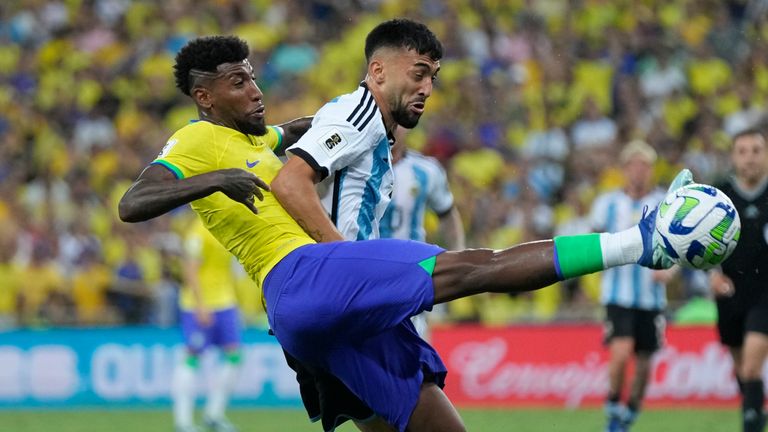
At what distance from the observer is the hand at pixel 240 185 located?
5.78 meters

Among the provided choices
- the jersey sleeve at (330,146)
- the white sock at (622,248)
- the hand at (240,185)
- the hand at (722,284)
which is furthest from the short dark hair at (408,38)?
the hand at (722,284)

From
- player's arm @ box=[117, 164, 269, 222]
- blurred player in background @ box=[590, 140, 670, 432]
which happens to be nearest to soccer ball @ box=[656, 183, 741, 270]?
player's arm @ box=[117, 164, 269, 222]

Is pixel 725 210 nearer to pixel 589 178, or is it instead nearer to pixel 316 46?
pixel 589 178

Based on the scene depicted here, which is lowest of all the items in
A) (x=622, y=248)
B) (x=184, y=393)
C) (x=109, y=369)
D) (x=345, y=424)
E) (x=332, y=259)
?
(x=345, y=424)

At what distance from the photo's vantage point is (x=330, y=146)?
6.09 metres

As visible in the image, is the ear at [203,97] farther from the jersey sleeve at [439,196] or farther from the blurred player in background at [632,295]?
the blurred player in background at [632,295]

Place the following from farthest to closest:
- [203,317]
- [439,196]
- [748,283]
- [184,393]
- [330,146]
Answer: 1. [203,317]
2. [184,393]
3. [439,196]
4. [748,283]
5. [330,146]

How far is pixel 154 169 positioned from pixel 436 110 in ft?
42.4

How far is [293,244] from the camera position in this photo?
6.04 metres

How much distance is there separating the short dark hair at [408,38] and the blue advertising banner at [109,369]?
9.90m

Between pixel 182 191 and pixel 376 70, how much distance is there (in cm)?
118

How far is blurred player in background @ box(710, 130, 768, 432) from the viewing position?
9.66 meters

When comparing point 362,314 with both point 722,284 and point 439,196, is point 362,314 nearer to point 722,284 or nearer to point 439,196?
point 439,196

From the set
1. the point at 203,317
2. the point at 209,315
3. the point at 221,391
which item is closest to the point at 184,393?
the point at 221,391
